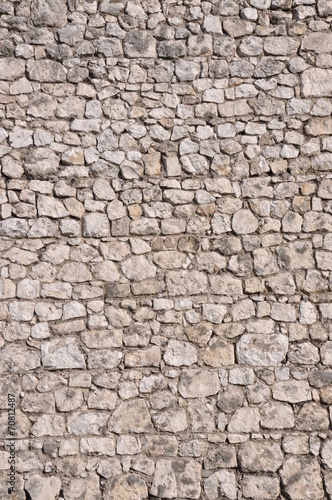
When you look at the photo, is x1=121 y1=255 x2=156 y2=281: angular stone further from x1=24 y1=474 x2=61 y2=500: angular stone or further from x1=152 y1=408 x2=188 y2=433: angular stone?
x1=24 y1=474 x2=61 y2=500: angular stone

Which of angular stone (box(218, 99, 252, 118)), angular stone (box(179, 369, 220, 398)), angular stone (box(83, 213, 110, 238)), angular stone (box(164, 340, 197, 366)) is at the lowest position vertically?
angular stone (box(179, 369, 220, 398))

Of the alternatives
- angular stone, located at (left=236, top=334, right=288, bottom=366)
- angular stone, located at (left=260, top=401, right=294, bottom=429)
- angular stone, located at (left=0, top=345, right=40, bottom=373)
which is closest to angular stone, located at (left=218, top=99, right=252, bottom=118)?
angular stone, located at (left=236, top=334, right=288, bottom=366)

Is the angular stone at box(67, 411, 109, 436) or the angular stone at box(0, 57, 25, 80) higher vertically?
the angular stone at box(0, 57, 25, 80)

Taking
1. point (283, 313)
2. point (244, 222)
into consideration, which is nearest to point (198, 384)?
point (283, 313)

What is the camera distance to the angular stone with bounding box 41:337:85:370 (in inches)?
205

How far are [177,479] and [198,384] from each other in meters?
0.71

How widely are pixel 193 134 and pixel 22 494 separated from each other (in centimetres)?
307

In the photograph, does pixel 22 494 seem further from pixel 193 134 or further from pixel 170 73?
pixel 170 73

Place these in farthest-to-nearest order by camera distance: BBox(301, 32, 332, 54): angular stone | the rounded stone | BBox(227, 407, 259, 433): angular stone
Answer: BBox(301, 32, 332, 54): angular stone, the rounded stone, BBox(227, 407, 259, 433): angular stone

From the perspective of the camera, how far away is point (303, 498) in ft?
16.6

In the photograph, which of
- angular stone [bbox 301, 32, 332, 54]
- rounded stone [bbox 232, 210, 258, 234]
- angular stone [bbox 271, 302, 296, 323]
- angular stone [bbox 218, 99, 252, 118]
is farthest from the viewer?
angular stone [bbox 301, 32, 332, 54]

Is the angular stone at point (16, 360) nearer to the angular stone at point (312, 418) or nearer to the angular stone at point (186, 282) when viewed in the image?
the angular stone at point (186, 282)

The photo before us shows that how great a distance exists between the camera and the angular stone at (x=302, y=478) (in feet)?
16.6

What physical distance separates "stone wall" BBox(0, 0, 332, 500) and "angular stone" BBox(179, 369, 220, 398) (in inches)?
0.5
